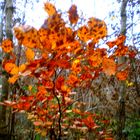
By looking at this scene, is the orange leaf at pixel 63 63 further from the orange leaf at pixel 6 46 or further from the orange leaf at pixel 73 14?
the orange leaf at pixel 6 46

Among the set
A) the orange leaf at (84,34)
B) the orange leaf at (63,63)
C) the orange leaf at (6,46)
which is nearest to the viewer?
the orange leaf at (63,63)

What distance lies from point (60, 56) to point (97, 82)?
15.8 ft

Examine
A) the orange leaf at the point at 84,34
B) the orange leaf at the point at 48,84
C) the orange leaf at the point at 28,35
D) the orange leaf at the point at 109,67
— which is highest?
the orange leaf at the point at 84,34

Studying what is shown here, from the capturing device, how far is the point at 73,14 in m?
2.32

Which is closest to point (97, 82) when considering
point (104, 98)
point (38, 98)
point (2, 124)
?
point (104, 98)

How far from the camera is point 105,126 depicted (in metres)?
6.54

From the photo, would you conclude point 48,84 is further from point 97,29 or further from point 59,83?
point 97,29

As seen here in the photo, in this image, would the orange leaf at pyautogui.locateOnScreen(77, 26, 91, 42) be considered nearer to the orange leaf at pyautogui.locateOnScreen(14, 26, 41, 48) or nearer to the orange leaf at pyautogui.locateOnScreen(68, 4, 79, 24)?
the orange leaf at pyautogui.locateOnScreen(68, 4, 79, 24)

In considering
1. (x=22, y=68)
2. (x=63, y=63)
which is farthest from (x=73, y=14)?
(x=22, y=68)

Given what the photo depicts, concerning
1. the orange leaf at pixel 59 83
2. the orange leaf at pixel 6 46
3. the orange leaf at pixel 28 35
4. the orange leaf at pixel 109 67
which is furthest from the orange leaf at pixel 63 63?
the orange leaf at pixel 6 46

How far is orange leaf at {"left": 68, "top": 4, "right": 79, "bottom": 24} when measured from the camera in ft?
7.54

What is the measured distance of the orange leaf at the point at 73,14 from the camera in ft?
7.54

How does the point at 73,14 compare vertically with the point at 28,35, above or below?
above

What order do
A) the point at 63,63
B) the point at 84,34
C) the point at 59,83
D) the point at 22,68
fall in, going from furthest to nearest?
1. the point at 59,83
2. the point at 84,34
3. the point at 63,63
4. the point at 22,68
